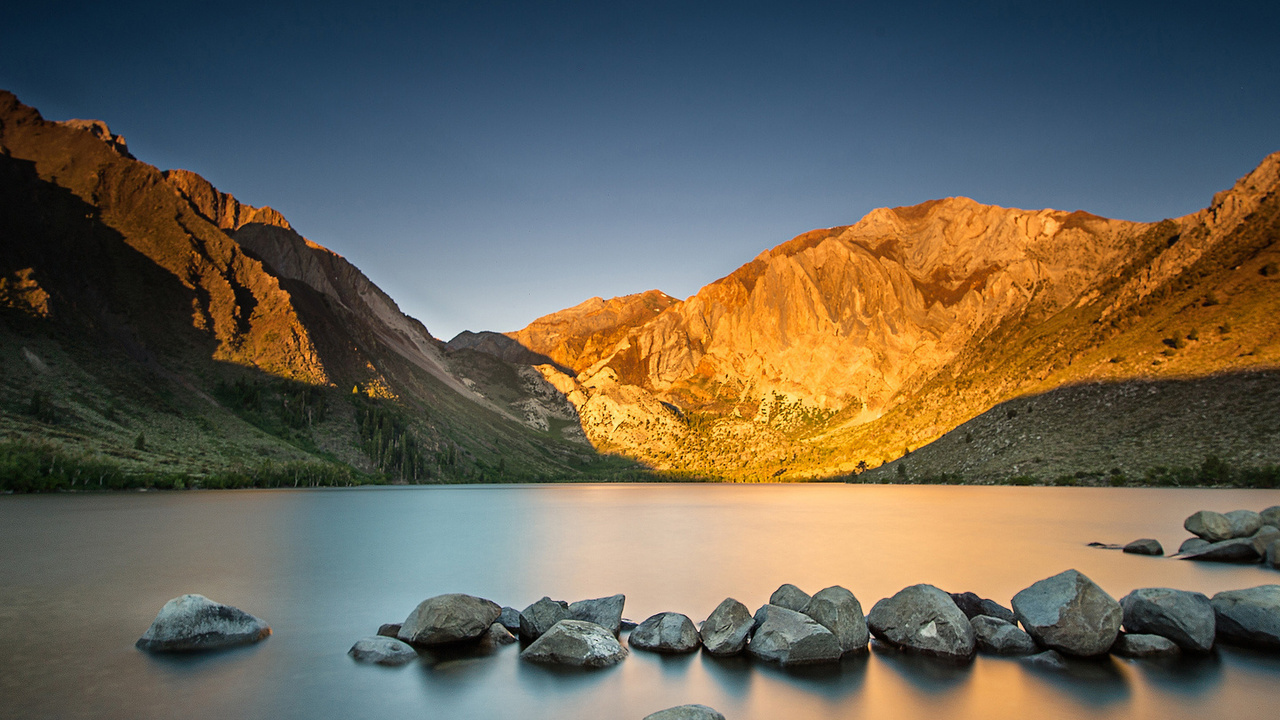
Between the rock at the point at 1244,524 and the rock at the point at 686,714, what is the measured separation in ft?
102

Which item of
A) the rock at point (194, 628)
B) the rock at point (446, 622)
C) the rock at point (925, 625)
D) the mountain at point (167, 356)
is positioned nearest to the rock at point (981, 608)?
the rock at point (925, 625)

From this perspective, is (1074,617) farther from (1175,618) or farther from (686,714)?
(686,714)

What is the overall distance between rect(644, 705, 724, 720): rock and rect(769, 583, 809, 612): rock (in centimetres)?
635

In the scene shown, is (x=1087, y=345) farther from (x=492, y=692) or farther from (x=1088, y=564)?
(x=492, y=692)

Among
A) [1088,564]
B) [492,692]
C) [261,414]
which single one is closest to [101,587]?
[492,692]

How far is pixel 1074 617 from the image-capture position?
12930 millimetres

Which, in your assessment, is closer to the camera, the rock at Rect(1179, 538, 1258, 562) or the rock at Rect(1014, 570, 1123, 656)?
the rock at Rect(1014, 570, 1123, 656)

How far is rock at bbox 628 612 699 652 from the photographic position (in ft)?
45.7

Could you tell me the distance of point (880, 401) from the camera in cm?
18050

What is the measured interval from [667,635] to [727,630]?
135cm

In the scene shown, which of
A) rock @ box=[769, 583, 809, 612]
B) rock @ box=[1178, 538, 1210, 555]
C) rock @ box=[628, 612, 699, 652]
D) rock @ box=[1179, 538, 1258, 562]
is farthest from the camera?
rock @ box=[1178, 538, 1210, 555]

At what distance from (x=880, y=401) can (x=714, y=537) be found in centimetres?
15416

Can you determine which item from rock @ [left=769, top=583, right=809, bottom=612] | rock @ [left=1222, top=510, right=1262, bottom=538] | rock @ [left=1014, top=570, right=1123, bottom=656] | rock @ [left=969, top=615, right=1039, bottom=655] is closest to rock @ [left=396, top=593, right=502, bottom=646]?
rock @ [left=769, top=583, right=809, bottom=612]

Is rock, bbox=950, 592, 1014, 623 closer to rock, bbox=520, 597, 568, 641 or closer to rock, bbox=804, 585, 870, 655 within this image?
rock, bbox=804, 585, 870, 655
